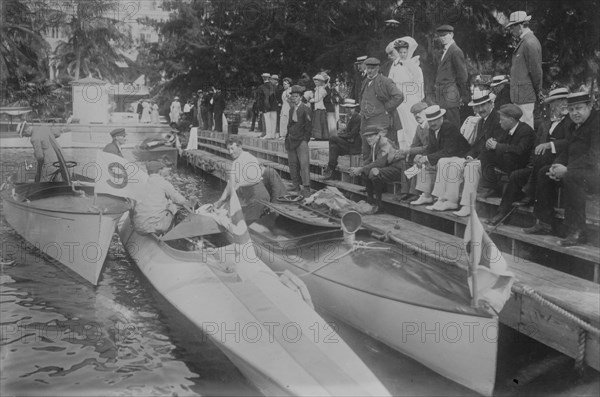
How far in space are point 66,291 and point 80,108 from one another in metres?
14.0

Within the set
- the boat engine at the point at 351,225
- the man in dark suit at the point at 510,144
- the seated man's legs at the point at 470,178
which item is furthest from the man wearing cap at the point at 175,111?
the boat engine at the point at 351,225

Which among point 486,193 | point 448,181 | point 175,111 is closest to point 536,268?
point 486,193

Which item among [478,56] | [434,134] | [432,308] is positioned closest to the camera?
[432,308]

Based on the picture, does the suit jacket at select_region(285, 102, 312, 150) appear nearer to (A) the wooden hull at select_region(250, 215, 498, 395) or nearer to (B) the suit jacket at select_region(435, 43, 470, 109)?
(B) the suit jacket at select_region(435, 43, 470, 109)

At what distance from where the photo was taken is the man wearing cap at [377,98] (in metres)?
9.34

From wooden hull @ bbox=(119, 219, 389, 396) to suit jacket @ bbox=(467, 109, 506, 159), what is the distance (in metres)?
3.10

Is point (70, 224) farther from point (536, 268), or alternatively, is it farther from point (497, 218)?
point (536, 268)

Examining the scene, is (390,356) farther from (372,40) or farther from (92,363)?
(372,40)

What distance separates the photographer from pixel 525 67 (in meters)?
7.52

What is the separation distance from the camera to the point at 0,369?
588 centimetres

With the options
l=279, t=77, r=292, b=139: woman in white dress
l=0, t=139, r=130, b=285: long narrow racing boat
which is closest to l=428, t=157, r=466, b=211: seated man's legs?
l=0, t=139, r=130, b=285: long narrow racing boat

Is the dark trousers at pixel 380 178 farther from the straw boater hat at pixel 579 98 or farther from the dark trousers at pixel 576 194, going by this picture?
the straw boater hat at pixel 579 98

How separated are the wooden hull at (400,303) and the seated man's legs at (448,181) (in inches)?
49.0

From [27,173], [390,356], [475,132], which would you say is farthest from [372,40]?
[27,173]
